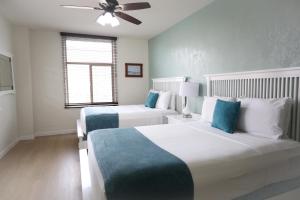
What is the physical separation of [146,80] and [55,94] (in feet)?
8.27

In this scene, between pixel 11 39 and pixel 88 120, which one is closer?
pixel 88 120

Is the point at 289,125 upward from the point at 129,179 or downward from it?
upward

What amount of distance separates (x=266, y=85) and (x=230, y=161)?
1277mm

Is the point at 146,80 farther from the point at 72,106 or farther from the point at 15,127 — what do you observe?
the point at 15,127

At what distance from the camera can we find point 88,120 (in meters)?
3.34

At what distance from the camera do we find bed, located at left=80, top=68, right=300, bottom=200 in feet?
4.36

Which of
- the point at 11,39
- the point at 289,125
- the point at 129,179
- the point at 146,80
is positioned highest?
the point at 11,39

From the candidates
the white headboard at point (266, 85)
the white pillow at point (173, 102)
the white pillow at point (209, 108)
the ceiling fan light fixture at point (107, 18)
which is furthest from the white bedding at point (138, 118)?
the ceiling fan light fixture at point (107, 18)

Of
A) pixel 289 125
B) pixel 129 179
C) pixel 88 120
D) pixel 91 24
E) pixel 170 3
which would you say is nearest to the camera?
pixel 129 179

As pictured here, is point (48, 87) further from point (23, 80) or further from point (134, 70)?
point (134, 70)

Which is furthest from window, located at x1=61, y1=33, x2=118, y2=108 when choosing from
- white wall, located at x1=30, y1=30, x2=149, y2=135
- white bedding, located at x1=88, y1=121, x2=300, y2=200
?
white bedding, located at x1=88, y1=121, x2=300, y2=200

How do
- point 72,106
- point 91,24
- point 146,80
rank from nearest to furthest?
1. point 91,24
2. point 72,106
3. point 146,80

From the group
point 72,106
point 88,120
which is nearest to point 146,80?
point 72,106

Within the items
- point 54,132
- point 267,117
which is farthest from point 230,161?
point 54,132
